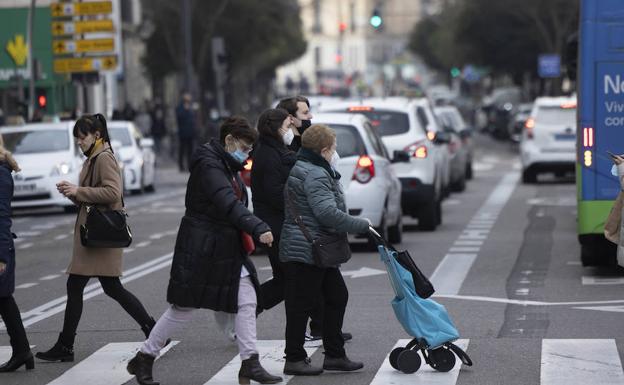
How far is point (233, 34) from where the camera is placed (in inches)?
2466

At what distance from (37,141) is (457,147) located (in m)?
8.25

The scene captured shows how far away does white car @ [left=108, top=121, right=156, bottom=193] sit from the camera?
33.1 m

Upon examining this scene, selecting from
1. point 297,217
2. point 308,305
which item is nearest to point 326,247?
point 297,217

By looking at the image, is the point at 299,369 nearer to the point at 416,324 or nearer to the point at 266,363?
the point at 266,363

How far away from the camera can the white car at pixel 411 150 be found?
886 inches

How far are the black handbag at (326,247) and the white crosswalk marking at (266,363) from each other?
71 centimetres

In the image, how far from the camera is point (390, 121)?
2314 cm

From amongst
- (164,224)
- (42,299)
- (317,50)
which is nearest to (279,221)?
(42,299)

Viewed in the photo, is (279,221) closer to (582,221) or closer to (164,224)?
(582,221)

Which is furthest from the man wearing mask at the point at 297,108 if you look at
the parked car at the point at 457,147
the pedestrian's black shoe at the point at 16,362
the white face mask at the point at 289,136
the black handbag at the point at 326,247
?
the parked car at the point at 457,147

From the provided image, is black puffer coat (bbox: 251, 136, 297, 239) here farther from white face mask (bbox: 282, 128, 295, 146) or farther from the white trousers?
the white trousers

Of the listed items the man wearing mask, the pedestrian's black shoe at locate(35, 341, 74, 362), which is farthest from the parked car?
the pedestrian's black shoe at locate(35, 341, 74, 362)

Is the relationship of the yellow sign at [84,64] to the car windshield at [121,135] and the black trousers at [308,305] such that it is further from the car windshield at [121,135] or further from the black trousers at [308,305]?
the black trousers at [308,305]

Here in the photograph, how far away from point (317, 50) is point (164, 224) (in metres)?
158
